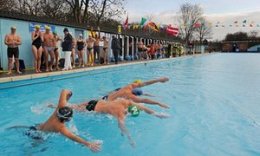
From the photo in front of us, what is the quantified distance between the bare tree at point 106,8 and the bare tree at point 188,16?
117 feet

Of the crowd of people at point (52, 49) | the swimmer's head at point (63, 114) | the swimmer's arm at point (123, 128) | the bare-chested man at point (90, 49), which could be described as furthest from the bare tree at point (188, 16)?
the swimmer's head at point (63, 114)

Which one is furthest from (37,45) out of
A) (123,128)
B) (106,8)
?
(106,8)

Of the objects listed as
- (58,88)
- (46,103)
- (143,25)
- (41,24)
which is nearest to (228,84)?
(58,88)

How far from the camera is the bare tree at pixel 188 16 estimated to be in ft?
195

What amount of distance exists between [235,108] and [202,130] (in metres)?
2.06

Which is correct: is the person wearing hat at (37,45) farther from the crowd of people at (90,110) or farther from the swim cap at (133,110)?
the swim cap at (133,110)

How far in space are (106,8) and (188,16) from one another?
1498 inches

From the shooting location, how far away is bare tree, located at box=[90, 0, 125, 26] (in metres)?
24.7

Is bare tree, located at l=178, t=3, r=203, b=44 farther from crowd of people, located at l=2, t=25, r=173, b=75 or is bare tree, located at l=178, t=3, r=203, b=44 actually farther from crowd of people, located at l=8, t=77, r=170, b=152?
crowd of people, located at l=8, t=77, r=170, b=152

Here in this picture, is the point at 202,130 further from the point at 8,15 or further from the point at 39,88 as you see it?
the point at 8,15

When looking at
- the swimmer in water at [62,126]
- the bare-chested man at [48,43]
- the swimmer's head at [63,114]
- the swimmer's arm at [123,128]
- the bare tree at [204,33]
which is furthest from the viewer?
the bare tree at [204,33]

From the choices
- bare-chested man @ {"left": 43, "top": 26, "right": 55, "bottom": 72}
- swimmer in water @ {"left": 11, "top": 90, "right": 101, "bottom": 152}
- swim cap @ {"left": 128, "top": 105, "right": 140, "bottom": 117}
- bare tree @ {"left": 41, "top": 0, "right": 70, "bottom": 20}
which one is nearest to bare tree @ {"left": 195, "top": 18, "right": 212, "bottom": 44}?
bare tree @ {"left": 41, "top": 0, "right": 70, "bottom": 20}

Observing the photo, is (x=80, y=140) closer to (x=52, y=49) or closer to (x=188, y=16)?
(x=52, y=49)

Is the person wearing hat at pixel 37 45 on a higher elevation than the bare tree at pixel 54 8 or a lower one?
lower
